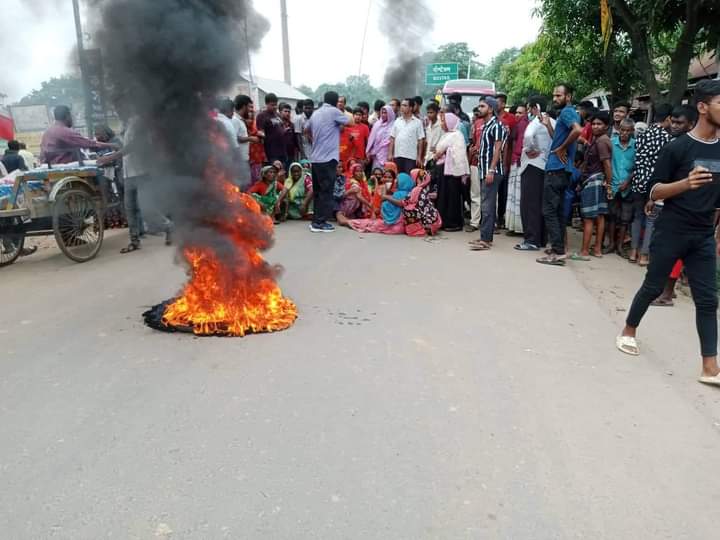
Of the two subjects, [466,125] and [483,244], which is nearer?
[483,244]

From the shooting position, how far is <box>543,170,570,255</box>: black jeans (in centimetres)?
681

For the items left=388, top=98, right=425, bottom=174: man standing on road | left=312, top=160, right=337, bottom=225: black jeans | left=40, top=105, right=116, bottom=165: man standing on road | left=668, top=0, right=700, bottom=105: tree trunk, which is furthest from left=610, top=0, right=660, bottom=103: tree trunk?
left=40, top=105, right=116, bottom=165: man standing on road

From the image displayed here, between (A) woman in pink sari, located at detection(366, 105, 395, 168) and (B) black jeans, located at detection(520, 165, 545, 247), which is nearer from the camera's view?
(B) black jeans, located at detection(520, 165, 545, 247)

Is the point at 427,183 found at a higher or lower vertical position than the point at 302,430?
higher

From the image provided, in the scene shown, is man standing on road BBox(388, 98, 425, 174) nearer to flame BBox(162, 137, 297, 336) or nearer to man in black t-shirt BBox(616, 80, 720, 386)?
flame BBox(162, 137, 297, 336)

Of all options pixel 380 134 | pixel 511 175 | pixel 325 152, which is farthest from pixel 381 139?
pixel 511 175

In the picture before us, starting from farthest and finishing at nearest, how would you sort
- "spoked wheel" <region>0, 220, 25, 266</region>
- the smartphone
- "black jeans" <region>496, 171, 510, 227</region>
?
"black jeans" <region>496, 171, 510, 227</region> < "spoked wheel" <region>0, 220, 25, 266</region> < the smartphone

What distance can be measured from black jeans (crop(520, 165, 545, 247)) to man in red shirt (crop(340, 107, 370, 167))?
12.7ft

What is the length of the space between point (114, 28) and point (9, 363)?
8.26ft

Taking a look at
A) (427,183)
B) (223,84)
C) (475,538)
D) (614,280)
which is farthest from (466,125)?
(475,538)

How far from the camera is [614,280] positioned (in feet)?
20.0

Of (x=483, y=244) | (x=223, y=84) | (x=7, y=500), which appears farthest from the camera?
(x=483, y=244)

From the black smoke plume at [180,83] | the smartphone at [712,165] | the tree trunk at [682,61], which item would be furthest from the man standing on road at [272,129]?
the smartphone at [712,165]

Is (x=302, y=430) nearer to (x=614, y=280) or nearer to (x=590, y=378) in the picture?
(x=590, y=378)
